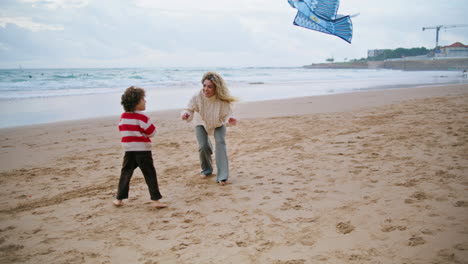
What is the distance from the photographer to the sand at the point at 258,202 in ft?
8.93

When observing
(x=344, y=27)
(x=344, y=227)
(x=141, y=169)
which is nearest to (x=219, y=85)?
(x=141, y=169)

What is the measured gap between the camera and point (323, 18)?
4.40 m

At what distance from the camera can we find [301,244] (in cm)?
276

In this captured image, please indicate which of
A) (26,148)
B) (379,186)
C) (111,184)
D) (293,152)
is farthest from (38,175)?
(379,186)

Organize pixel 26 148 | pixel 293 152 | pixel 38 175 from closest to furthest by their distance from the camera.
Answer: pixel 38 175, pixel 293 152, pixel 26 148

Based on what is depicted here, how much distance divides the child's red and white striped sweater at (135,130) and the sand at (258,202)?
0.78 m

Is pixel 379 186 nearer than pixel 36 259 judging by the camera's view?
No

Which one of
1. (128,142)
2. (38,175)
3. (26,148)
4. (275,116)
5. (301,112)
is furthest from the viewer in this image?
(301,112)

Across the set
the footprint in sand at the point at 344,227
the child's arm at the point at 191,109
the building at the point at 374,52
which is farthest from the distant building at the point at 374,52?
the footprint in sand at the point at 344,227

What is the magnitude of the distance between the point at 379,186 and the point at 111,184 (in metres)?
3.76

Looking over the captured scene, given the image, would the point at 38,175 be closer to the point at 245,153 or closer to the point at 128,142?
the point at 128,142

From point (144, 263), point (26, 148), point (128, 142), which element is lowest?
point (144, 263)

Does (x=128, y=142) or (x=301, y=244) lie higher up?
(x=128, y=142)

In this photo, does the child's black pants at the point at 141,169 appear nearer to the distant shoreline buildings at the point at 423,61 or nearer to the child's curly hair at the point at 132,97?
the child's curly hair at the point at 132,97
